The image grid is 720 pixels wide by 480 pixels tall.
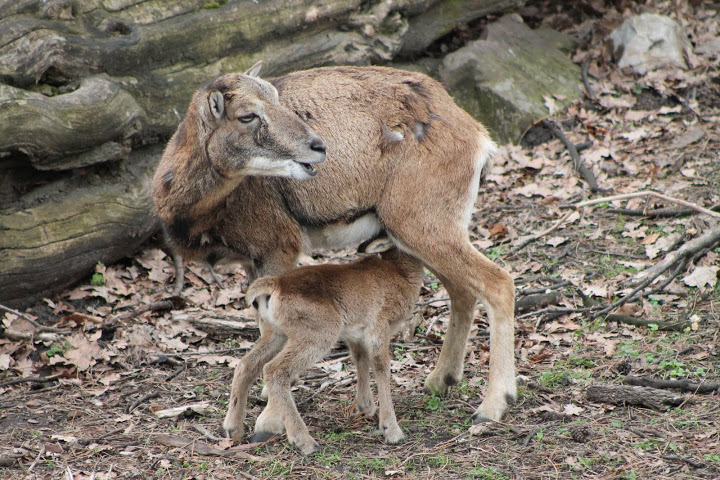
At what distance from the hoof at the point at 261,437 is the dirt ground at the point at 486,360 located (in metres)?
0.09

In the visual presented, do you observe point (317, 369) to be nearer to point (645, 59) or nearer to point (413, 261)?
point (413, 261)

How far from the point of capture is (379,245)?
572cm

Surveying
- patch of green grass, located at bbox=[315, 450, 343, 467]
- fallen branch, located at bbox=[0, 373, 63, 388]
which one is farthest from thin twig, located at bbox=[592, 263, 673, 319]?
fallen branch, located at bbox=[0, 373, 63, 388]

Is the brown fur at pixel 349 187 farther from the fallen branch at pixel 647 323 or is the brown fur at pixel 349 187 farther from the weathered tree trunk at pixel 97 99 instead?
the weathered tree trunk at pixel 97 99

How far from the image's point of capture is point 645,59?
37.4 feet

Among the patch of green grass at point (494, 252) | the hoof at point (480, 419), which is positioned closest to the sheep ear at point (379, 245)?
the hoof at point (480, 419)

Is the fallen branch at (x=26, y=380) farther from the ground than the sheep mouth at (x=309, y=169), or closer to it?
closer to it

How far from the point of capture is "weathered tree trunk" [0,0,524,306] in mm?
6996

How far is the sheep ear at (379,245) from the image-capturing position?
5648 millimetres

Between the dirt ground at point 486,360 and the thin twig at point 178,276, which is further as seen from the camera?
the thin twig at point 178,276

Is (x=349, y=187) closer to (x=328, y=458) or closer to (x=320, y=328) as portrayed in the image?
(x=320, y=328)

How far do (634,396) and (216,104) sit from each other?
134 inches

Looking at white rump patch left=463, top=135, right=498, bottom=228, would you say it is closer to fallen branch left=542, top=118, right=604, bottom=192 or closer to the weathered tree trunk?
fallen branch left=542, top=118, right=604, bottom=192

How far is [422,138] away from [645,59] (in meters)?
6.84
